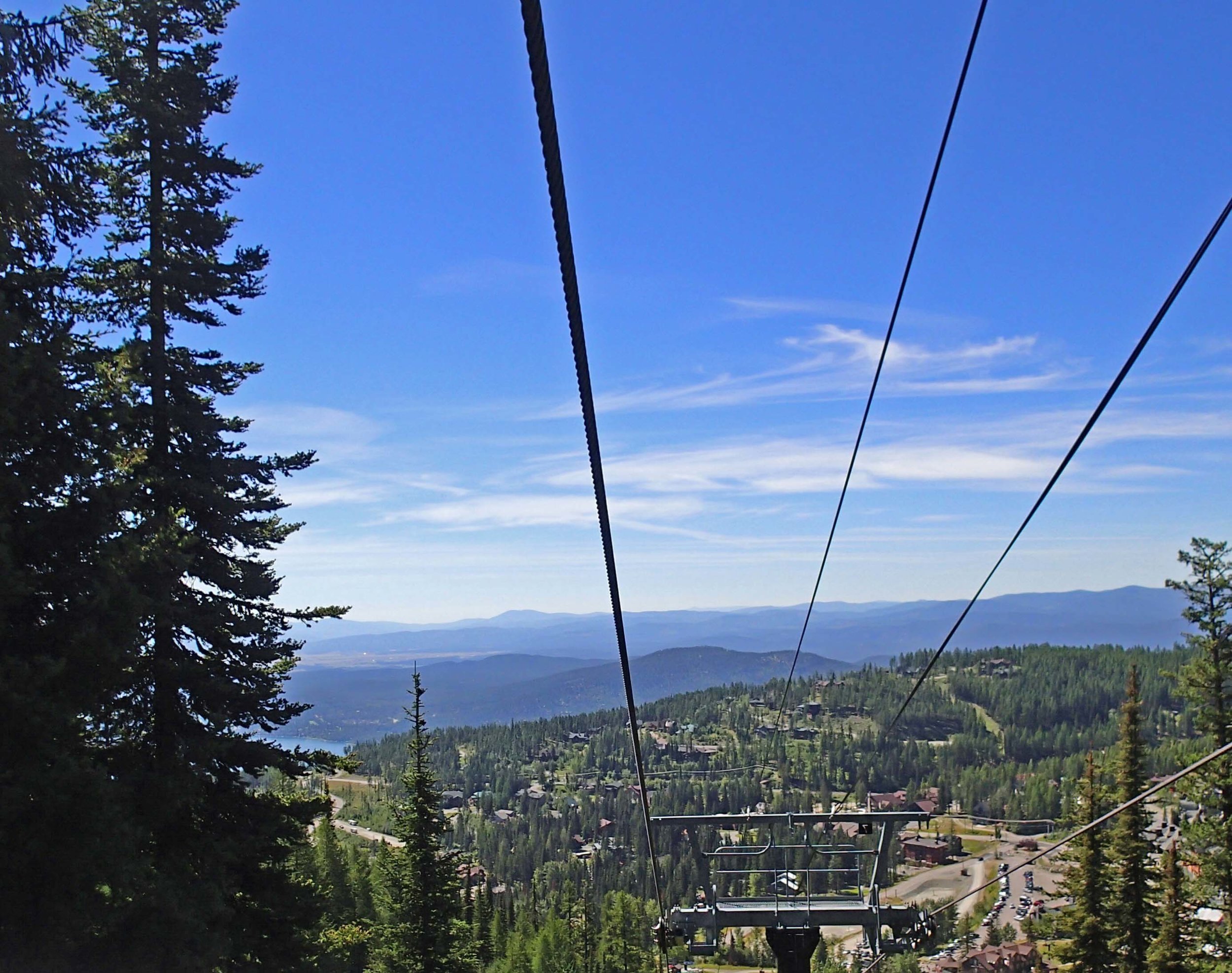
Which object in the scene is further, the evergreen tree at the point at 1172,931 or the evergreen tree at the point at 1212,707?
the evergreen tree at the point at 1172,931

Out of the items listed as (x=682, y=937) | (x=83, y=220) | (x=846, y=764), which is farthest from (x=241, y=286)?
(x=846, y=764)

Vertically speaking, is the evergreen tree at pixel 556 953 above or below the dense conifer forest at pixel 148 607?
below

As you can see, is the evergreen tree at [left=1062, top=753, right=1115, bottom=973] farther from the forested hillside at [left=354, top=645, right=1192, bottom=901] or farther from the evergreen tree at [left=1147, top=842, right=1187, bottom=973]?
the forested hillside at [left=354, top=645, right=1192, bottom=901]

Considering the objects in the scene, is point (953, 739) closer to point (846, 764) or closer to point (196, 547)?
point (846, 764)

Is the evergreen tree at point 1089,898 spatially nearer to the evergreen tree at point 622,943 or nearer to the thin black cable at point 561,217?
the thin black cable at point 561,217

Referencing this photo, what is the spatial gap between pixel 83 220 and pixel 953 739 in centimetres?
20896

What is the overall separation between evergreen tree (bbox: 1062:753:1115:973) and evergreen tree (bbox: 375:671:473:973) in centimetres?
1300

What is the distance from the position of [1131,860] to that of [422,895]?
47.1 ft

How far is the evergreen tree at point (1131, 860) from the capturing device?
1814cm

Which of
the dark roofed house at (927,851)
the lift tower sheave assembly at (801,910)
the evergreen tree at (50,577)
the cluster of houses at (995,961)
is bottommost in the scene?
the dark roofed house at (927,851)

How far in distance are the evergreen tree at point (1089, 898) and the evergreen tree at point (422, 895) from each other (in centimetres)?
1300

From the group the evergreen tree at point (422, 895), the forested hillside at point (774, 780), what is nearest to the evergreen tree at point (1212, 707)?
the evergreen tree at point (422, 895)

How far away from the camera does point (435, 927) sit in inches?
699

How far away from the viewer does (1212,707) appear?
15859 millimetres
